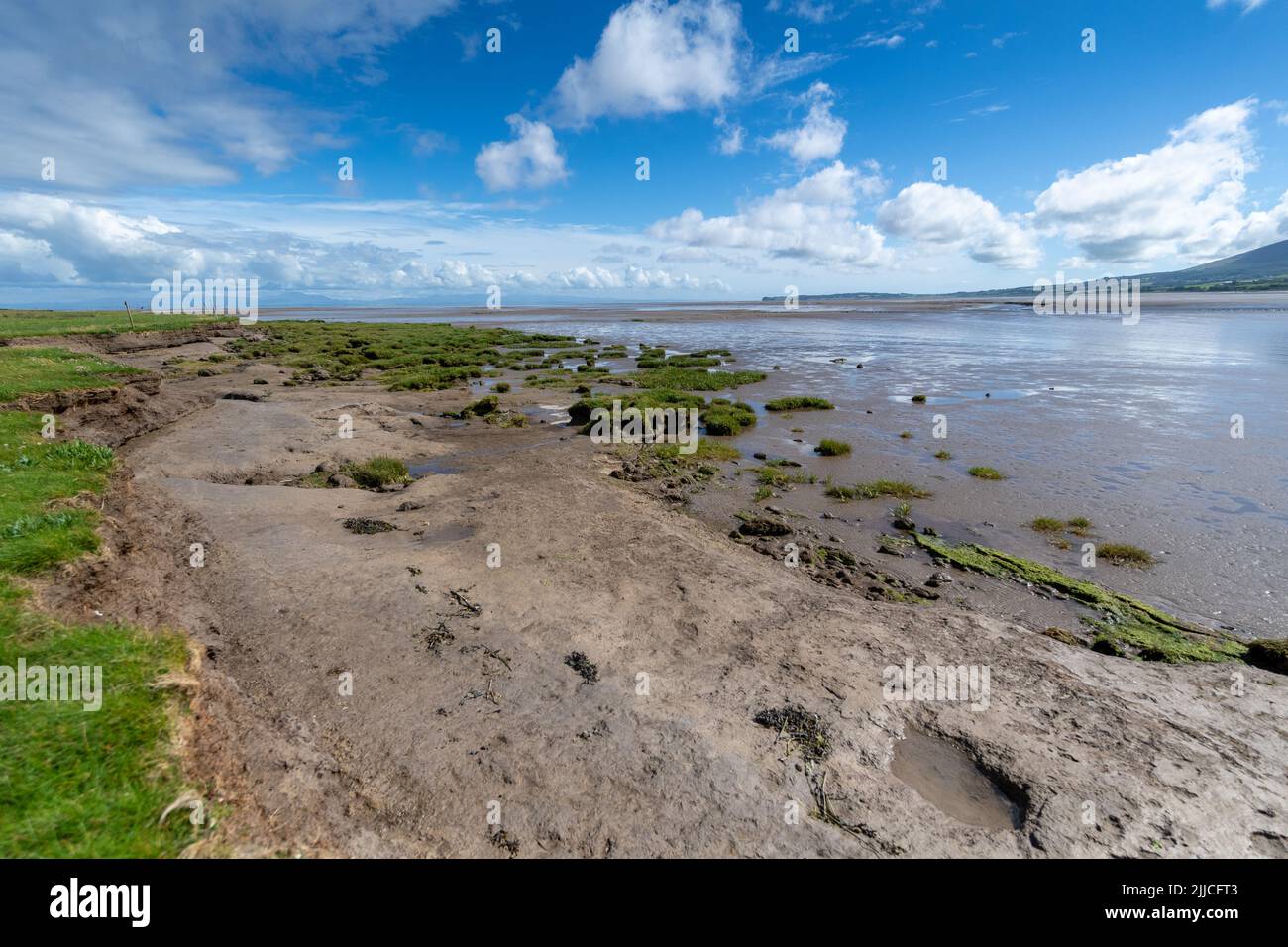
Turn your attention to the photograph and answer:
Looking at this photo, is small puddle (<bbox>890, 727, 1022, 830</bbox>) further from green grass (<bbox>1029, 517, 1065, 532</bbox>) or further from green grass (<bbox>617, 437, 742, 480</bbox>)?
green grass (<bbox>617, 437, 742, 480</bbox>)

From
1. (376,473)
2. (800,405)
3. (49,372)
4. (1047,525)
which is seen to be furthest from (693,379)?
(49,372)

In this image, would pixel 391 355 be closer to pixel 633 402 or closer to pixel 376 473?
pixel 633 402

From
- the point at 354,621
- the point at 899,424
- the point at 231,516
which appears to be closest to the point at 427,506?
the point at 231,516

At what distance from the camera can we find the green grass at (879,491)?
19.4 meters

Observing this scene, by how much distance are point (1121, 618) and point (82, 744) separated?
16.6 m

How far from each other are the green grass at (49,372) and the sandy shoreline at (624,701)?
1147cm

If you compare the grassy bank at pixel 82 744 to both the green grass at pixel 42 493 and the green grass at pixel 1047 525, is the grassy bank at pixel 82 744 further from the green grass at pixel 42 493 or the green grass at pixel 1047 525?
the green grass at pixel 1047 525

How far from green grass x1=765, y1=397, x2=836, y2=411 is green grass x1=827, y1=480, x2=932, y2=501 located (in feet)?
48.4

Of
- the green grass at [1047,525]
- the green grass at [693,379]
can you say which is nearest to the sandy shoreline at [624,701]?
the green grass at [1047,525]

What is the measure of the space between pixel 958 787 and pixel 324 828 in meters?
7.50

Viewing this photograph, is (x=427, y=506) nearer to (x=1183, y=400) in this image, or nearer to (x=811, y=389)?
(x=811, y=389)

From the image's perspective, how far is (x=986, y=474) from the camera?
70.0 ft

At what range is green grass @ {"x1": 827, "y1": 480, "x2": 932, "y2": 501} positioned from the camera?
19.4m

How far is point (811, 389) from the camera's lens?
41688 millimetres
